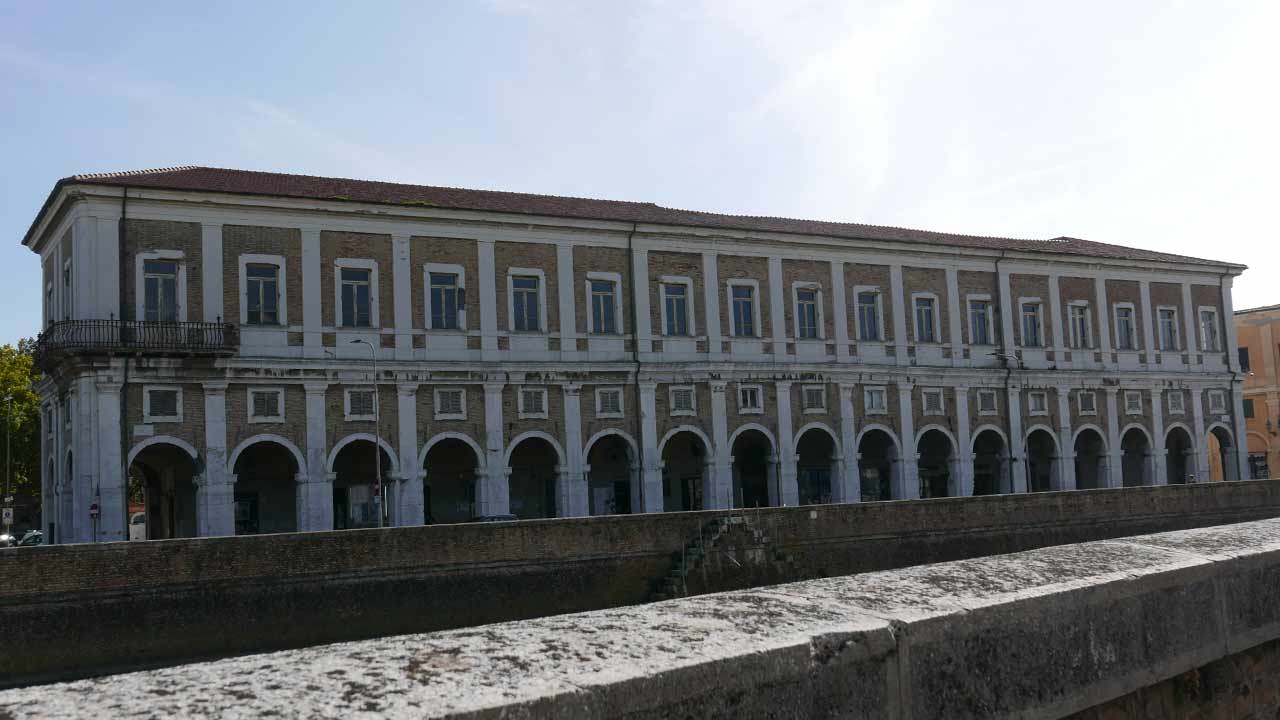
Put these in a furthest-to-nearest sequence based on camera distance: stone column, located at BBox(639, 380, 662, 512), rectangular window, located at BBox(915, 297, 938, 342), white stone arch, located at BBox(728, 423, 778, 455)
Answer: rectangular window, located at BBox(915, 297, 938, 342)
white stone arch, located at BBox(728, 423, 778, 455)
stone column, located at BBox(639, 380, 662, 512)

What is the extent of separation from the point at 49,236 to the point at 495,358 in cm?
1372

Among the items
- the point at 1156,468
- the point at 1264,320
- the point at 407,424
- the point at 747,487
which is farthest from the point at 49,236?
the point at 1264,320

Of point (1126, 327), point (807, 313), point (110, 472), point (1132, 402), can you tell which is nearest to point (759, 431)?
point (807, 313)

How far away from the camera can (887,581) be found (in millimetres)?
3680

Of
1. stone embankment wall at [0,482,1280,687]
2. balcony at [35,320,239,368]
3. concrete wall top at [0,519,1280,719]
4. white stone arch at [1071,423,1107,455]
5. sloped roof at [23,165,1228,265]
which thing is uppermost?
sloped roof at [23,165,1228,265]

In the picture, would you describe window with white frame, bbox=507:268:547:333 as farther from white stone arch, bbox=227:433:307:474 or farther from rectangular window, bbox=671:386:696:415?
white stone arch, bbox=227:433:307:474

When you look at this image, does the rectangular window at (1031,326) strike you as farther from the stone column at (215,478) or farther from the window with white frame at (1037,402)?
the stone column at (215,478)

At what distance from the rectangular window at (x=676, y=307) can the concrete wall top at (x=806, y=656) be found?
32368 millimetres

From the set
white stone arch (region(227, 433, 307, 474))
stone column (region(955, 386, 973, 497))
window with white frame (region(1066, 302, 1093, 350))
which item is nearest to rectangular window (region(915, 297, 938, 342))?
stone column (region(955, 386, 973, 497))

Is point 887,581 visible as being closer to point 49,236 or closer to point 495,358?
point 495,358

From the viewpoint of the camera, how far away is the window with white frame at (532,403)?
33906 mm

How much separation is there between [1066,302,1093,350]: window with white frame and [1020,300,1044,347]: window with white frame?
1.53m

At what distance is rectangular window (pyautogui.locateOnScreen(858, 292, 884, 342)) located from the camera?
1580 inches

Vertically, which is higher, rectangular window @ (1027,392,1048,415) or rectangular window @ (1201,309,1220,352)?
rectangular window @ (1201,309,1220,352)
